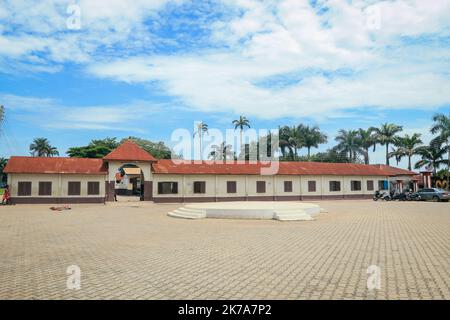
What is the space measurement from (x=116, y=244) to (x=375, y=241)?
7.43 m

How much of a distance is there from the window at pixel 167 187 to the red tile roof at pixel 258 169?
1.14 metres

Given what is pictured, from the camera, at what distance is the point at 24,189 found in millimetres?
29703

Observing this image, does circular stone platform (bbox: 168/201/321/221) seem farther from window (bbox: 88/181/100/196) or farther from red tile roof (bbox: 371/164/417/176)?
red tile roof (bbox: 371/164/417/176)

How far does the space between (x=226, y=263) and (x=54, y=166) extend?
92.6ft

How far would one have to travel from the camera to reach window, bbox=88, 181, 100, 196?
3111 centimetres

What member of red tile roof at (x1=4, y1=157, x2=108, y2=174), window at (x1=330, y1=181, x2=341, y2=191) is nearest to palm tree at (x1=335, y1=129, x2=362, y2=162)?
window at (x1=330, y1=181, x2=341, y2=191)

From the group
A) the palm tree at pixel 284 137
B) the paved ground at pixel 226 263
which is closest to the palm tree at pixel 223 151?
the palm tree at pixel 284 137

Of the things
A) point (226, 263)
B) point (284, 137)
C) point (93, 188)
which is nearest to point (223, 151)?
point (284, 137)

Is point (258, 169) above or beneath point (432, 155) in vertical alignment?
beneath

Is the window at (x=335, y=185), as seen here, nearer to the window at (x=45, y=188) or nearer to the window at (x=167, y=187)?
the window at (x=167, y=187)

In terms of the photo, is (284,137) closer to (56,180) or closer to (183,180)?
(183,180)

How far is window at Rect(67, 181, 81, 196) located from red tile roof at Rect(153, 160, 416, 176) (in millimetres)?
6749

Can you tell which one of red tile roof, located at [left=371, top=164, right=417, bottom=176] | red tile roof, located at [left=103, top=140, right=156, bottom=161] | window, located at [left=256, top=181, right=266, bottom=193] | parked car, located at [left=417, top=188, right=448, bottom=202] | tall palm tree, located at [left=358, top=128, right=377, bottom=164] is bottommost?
parked car, located at [left=417, top=188, right=448, bottom=202]

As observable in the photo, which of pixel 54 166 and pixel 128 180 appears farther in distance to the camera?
pixel 128 180
